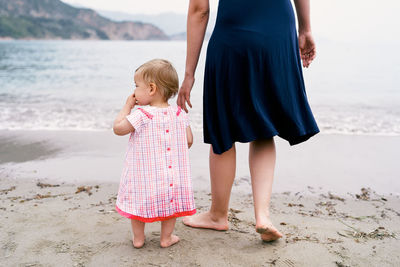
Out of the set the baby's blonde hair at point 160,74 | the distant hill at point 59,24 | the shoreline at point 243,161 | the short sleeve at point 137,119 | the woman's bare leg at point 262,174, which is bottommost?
the shoreline at point 243,161

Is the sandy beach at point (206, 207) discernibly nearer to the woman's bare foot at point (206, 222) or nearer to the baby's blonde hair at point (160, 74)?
the woman's bare foot at point (206, 222)

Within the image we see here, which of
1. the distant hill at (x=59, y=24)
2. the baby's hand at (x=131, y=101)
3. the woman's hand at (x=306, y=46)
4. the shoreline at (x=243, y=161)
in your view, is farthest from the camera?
the distant hill at (x=59, y=24)

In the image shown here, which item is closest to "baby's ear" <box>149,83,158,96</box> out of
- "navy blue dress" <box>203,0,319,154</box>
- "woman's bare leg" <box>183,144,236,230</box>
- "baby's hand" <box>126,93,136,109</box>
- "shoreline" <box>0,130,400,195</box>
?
"baby's hand" <box>126,93,136,109</box>

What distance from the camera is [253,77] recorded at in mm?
1877

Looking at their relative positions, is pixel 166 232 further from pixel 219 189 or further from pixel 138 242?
pixel 219 189

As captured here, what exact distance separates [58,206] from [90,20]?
106 m

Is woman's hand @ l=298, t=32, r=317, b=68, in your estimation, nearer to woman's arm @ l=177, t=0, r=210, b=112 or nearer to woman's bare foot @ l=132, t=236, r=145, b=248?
woman's arm @ l=177, t=0, r=210, b=112

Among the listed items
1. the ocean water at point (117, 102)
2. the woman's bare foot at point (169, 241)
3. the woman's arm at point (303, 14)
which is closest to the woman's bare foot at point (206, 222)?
the woman's bare foot at point (169, 241)

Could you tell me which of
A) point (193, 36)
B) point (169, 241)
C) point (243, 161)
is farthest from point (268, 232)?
point (243, 161)

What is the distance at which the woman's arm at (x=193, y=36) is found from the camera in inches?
77.4

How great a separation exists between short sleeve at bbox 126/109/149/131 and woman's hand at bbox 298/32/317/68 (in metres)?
1.02

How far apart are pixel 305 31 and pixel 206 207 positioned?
52.5 inches

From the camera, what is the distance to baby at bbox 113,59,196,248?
6.15 ft

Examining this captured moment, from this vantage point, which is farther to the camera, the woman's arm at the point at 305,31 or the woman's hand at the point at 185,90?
the woman's arm at the point at 305,31
